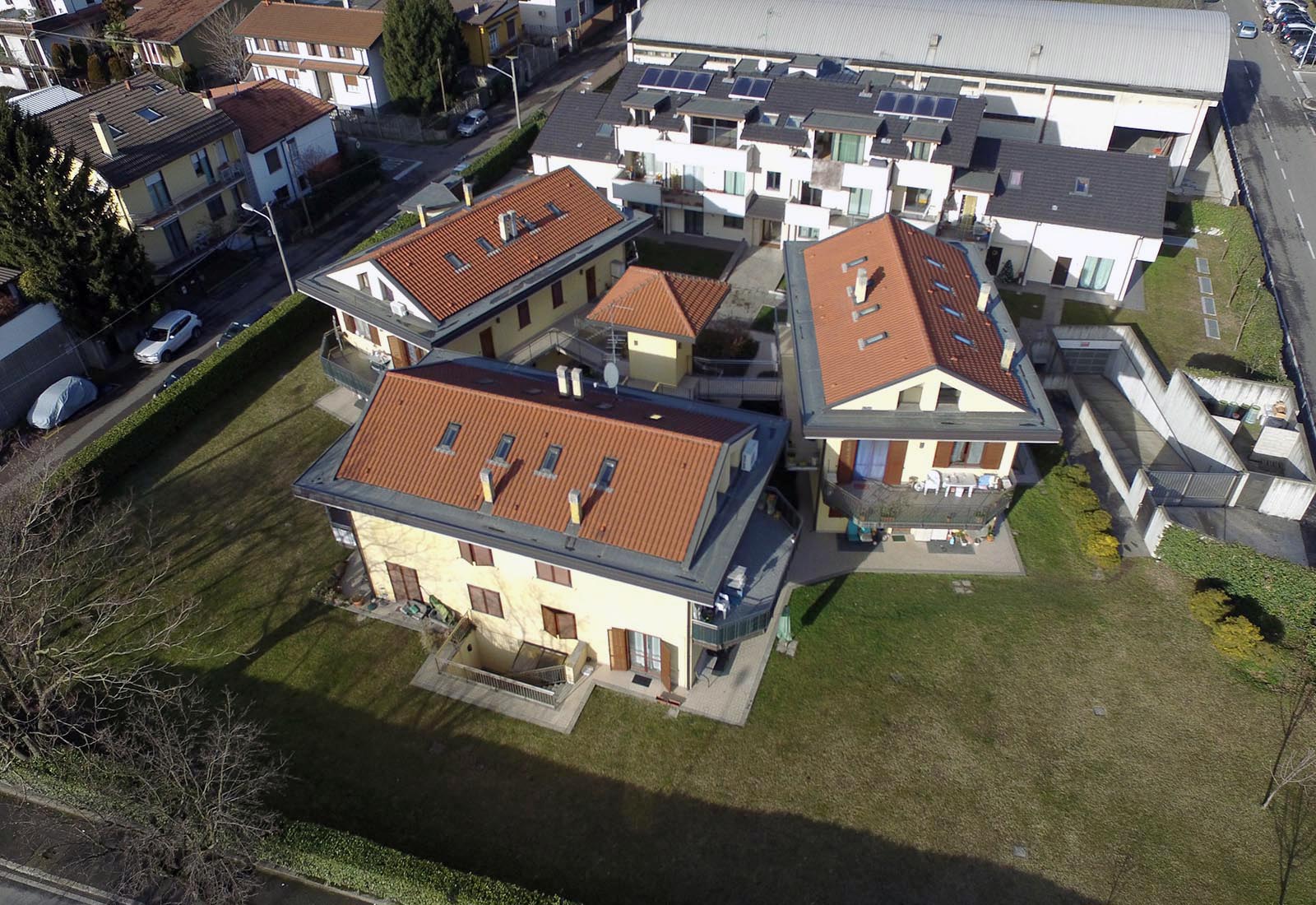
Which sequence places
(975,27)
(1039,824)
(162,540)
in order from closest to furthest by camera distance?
(1039,824) → (162,540) → (975,27)

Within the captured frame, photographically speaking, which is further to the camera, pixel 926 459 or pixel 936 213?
pixel 936 213

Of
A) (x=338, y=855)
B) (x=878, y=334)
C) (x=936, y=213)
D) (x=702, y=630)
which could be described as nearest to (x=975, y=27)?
(x=936, y=213)

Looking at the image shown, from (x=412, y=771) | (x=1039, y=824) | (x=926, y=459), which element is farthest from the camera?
(x=926, y=459)

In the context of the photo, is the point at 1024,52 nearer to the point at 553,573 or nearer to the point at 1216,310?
the point at 1216,310

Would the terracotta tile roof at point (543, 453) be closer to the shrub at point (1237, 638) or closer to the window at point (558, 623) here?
the window at point (558, 623)

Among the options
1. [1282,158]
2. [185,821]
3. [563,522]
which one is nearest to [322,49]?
[563,522]

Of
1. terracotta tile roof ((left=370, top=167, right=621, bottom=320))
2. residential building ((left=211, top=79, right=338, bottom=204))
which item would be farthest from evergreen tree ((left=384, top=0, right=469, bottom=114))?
terracotta tile roof ((left=370, top=167, right=621, bottom=320))

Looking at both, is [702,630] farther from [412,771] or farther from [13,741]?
[13,741]
